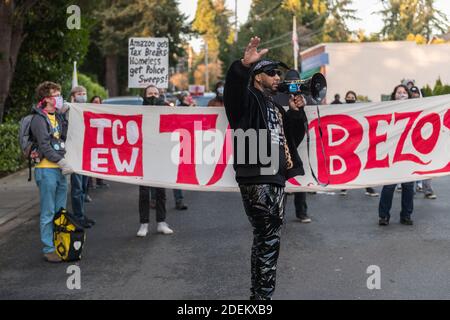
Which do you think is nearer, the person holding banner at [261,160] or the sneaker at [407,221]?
the person holding banner at [261,160]

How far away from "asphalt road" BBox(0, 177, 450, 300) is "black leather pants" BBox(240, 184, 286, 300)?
26.4 inches

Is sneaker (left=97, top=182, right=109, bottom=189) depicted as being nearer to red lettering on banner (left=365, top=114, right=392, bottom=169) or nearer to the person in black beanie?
the person in black beanie

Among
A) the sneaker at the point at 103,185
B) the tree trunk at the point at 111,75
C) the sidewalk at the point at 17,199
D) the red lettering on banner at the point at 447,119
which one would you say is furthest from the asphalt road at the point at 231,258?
the tree trunk at the point at 111,75

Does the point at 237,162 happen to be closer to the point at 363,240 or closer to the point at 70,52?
the point at 363,240

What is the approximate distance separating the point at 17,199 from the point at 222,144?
552cm

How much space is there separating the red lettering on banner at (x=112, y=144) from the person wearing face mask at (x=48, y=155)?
0.61 m

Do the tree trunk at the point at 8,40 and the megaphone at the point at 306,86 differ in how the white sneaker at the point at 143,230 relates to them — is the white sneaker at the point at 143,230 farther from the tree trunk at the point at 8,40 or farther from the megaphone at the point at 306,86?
the tree trunk at the point at 8,40

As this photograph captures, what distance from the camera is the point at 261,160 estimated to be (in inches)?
205

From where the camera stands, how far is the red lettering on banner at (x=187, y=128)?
8.00 metres

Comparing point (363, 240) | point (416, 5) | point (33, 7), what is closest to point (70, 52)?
point (33, 7)

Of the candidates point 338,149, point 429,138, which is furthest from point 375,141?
point 429,138
